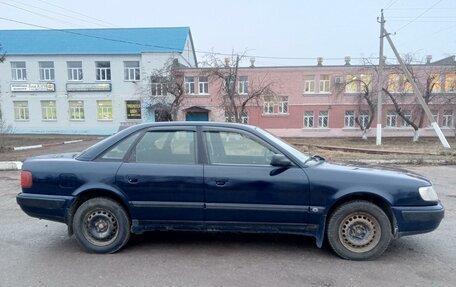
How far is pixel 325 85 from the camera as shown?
3005 cm

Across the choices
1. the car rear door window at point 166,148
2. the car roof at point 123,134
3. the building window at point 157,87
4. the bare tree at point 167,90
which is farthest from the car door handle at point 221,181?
the building window at point 157,87

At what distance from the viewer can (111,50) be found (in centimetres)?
3052

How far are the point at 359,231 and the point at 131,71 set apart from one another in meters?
30.6

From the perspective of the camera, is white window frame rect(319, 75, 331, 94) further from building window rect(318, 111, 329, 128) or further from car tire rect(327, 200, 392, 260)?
car tire rect(327, 200, 392, 260)

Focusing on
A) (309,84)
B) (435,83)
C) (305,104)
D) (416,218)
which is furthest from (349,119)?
(416,218)

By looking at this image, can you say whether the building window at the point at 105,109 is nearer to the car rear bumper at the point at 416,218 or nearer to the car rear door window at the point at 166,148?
the car rear door window at the point at 166,148

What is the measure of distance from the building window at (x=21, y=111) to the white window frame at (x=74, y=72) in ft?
18.7

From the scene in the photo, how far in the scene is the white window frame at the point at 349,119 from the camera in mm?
29886

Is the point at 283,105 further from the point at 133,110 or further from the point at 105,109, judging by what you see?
the point at 105,109

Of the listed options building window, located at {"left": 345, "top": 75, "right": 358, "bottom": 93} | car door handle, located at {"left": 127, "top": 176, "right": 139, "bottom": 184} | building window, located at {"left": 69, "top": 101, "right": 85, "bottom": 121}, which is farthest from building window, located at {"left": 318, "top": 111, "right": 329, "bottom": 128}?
car door handle, located at {"left": 127, "top": 176, "right": 139, "bottom": 184}

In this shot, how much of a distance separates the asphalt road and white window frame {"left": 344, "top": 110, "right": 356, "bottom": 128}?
89.4ft

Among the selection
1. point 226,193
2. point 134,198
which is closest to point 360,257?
point 226,193

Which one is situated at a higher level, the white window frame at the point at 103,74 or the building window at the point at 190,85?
the white window frame at the point at 103,74

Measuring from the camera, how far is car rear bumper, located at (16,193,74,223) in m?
3.59
